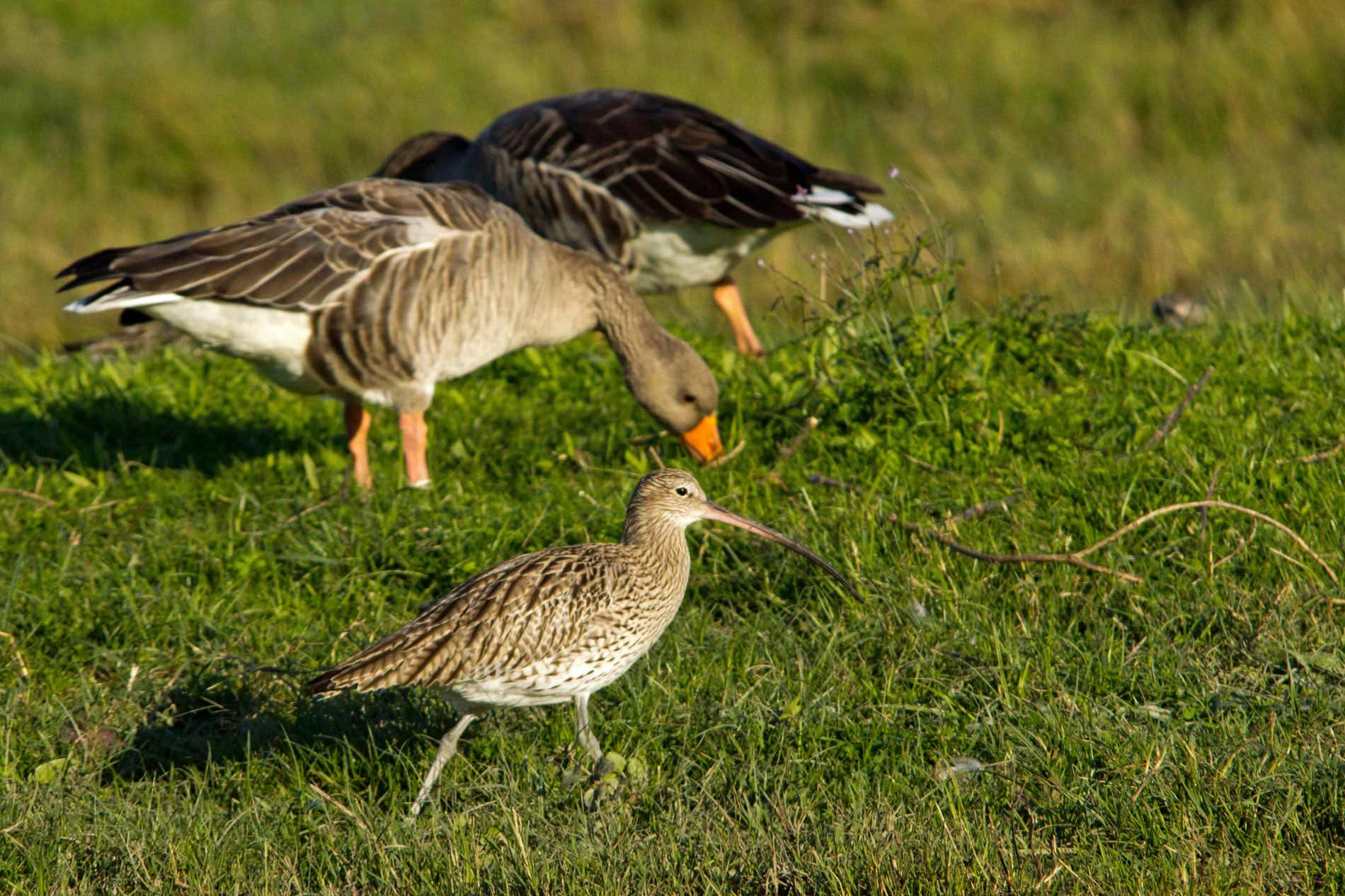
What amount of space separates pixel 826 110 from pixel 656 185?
5639 millimetres

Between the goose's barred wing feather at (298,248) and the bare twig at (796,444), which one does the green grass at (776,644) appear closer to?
the bare twig at (796,444)

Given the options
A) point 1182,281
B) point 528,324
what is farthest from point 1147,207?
point 528,324

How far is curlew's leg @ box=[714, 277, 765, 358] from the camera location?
920 cm

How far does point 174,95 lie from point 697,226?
7806 millimetres

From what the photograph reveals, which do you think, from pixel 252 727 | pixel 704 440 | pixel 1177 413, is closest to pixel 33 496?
pixel 252 727

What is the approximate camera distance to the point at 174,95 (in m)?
14.7

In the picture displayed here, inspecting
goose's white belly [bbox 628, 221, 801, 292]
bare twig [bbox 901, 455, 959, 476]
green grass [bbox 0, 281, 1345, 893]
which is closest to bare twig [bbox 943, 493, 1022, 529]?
green grass [bbox 0, 281, 1345, 893]

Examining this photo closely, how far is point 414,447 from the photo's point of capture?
7078 millimetres

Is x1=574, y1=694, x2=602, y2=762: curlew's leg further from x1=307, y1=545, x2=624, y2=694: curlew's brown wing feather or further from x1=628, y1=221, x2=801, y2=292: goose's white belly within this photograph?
x1=628, y1=221, x2=801, y2=292: goose's white belly

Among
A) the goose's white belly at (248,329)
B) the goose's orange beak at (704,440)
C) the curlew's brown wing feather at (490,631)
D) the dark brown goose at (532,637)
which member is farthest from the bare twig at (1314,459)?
the goose's white belly at (248,329)

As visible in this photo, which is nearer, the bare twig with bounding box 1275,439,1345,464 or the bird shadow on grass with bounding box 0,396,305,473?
the bare twig with bounding box 1275,439,1345,464

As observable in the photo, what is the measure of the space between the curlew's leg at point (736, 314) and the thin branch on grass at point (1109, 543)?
370 cm

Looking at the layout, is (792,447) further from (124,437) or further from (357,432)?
(124,437)

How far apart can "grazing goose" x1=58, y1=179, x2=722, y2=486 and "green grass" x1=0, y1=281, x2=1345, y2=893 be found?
1.07 ft
